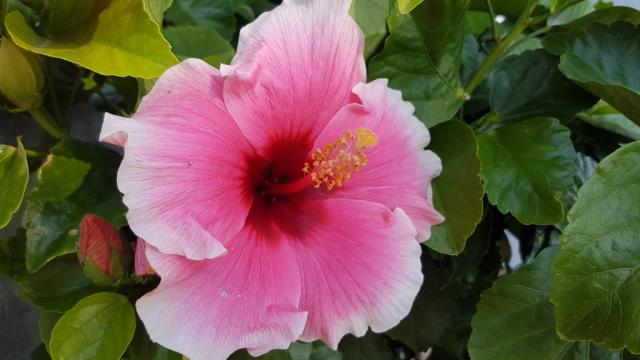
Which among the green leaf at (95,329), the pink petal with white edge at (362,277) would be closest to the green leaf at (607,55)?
the pink petal with white edge at (362,277)

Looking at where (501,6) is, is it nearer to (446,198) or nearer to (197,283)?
(446,198)

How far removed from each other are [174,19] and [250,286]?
0.48 metres

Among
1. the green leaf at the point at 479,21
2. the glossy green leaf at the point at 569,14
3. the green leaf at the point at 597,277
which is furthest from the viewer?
the green leaf at the point at 479,21

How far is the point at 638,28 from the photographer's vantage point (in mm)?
713

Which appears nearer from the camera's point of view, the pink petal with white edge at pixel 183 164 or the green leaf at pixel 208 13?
the pink petal with white edge at pixel 183 164

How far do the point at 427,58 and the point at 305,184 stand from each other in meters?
0.21

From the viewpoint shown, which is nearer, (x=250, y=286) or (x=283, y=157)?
(x=250, y=286)

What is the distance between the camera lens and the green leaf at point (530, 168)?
24.5 inches

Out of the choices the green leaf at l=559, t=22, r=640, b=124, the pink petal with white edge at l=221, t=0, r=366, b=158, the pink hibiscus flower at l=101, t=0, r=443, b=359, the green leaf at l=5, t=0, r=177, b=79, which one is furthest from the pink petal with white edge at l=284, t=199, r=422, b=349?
the green leaf at l=559, t=22, r=640, b=124

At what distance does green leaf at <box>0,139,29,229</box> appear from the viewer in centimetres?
53

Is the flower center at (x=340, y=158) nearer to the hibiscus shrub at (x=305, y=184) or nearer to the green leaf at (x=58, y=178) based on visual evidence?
the hibiscus shrub at (x=305, y=184)

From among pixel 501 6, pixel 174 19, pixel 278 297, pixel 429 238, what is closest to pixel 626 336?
pixel 429 238

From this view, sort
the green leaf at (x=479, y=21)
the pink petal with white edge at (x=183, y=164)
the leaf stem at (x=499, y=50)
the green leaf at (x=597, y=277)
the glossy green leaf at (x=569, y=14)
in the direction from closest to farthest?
the pink petal with white edge at (x=183, y=164) → the green leaf at (x=597, y=277) → the leaf stem at (x=499, y=50) → the glossy green leaf at (x=569, y=14) → the green leaf at (x=479, y=21)

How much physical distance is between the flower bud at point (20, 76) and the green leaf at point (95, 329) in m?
0.22
